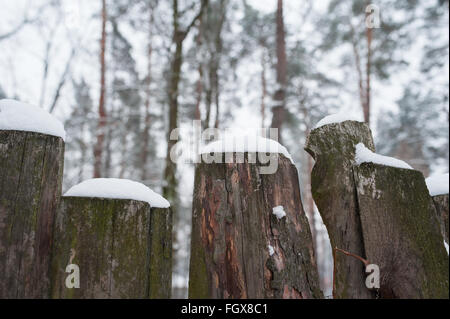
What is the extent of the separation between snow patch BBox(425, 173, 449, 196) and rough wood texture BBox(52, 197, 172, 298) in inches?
55.3

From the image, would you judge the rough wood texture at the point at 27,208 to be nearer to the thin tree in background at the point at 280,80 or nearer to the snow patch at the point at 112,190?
the snow patch at the point at 112,190

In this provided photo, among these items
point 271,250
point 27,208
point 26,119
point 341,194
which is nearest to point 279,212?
point 271,250

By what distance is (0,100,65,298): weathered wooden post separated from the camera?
3.93ft

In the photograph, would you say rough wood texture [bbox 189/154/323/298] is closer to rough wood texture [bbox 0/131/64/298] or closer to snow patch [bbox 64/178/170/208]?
snow patch [bbox 64/178/170/208]

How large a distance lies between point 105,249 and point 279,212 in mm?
755

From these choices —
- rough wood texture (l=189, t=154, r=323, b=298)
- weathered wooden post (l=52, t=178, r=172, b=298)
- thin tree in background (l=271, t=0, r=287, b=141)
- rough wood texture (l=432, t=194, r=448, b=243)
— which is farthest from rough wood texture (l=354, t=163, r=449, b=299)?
thin tree in background (l=271, t=0, r=287, b=141)

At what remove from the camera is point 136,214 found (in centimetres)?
129

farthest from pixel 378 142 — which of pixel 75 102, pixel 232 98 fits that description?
pixel 75 102

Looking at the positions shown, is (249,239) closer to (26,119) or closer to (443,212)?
(443,212)

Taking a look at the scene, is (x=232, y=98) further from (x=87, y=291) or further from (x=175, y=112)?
(x=87, y=291)

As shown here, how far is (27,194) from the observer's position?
4.18ft

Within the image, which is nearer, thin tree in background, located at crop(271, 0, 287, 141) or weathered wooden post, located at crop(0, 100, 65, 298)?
weathered wooden post, located at crop(0, 100, 65, 298)
